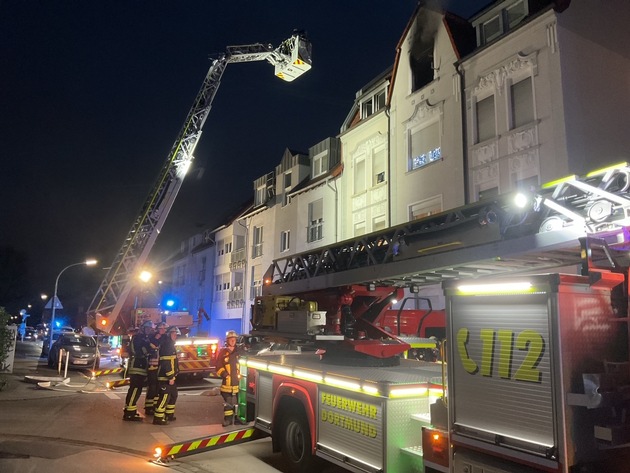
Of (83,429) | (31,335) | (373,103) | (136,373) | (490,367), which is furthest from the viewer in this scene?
(31,335)

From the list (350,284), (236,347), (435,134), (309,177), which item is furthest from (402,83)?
(236,347)

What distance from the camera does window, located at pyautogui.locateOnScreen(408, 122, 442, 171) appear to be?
16094mm

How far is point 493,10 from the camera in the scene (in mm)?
Answer: 14875

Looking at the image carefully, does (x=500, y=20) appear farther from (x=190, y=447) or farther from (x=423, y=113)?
(x=190, y=447)

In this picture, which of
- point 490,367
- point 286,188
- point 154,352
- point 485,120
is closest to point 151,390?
point 154,352

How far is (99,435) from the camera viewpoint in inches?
324

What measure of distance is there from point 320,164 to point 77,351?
12920 millimetres

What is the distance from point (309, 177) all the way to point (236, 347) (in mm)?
17190

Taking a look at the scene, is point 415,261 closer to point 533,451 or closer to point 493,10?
point 533,451

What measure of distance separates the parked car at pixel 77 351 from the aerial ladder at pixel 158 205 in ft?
5.57

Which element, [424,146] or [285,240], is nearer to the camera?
[424,146]

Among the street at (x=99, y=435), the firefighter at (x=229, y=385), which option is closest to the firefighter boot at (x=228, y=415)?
the firefighter at (x=229, y=385)

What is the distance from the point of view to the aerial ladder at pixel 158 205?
59.5ft

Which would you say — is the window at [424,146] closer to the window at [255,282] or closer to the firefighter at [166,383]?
the firefighter at [166,383]
